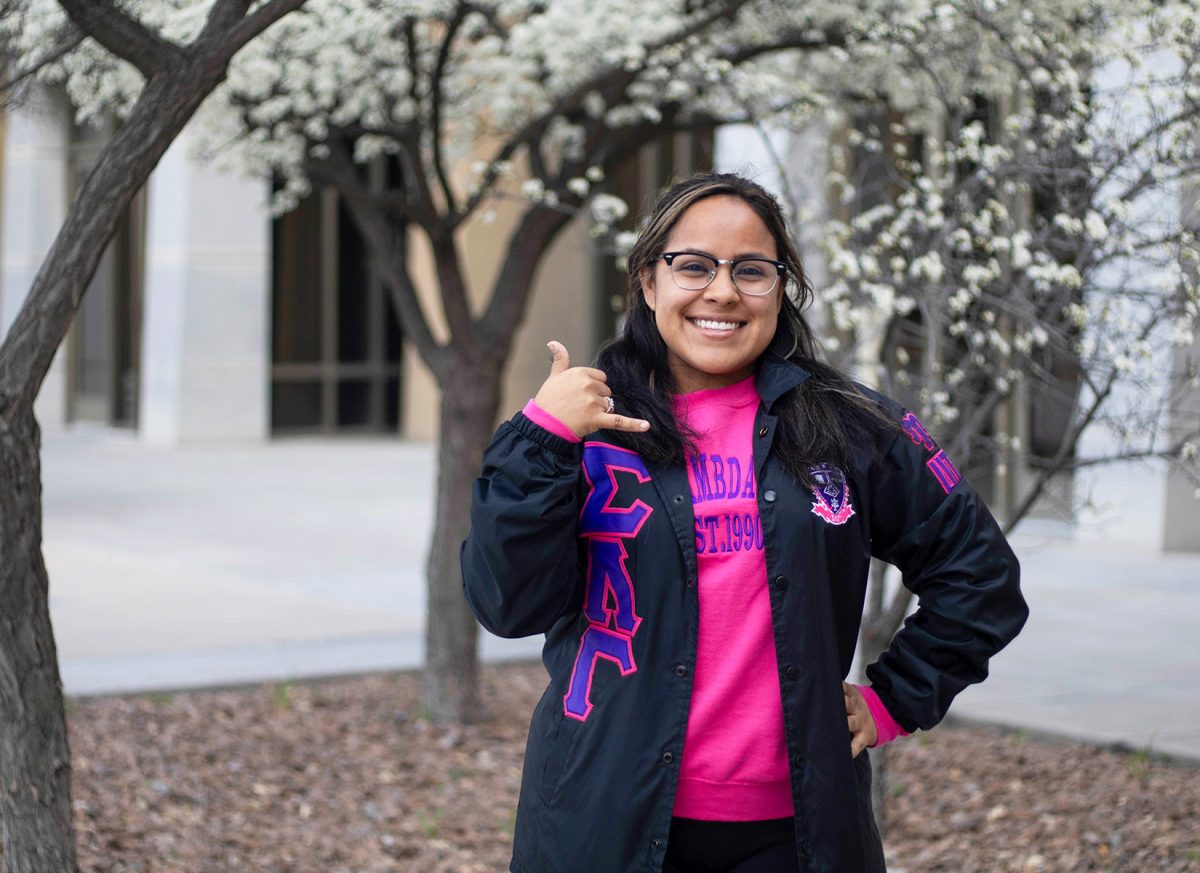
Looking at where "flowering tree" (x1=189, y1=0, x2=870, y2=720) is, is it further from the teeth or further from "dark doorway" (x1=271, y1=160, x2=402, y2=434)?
"dark doorway" (x1=271, y1=160, x2=402, y2=434)

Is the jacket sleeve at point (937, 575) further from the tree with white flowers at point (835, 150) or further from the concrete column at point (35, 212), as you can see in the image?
the concrete column at point (35, 212)

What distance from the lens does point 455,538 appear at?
6.52 metres

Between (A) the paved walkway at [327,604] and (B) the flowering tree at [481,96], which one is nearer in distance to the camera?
(B) the flowering tree at [481,96]

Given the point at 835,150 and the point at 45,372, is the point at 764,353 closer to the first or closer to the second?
the point at 45,372

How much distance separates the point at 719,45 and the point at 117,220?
134 inches

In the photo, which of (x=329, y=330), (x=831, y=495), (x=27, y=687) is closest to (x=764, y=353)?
(x=831, y=495)

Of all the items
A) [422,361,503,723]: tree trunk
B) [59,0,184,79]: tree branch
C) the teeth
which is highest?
[59,0,184,79]: tree branch

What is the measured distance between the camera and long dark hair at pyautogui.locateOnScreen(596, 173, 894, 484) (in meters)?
2.41

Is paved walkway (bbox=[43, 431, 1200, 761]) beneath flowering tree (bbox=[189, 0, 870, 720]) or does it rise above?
beneath

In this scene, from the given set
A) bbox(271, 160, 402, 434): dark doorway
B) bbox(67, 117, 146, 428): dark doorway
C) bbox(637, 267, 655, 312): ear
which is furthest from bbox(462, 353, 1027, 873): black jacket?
bbox(67, 117, 146, 428): dark doorway

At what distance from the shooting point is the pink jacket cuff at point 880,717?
8.19 ft

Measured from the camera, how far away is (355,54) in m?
6.24

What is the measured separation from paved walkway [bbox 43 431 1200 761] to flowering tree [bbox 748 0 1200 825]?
0.61 meters

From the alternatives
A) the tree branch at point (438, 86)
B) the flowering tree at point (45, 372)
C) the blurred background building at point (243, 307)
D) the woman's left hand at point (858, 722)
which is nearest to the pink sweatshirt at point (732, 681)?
the woman's left hand at point (858, 722)
